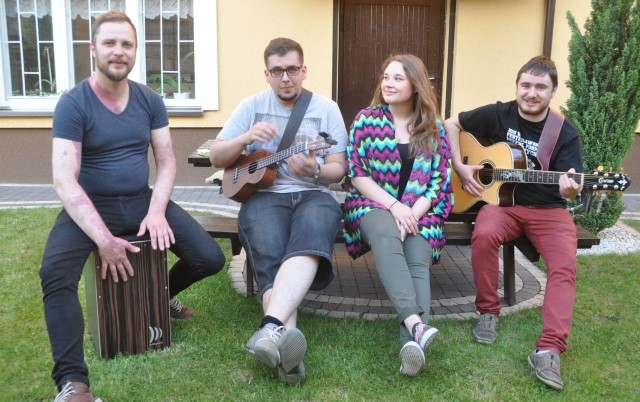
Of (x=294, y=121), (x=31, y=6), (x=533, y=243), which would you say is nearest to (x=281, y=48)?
(x=294, y=121)

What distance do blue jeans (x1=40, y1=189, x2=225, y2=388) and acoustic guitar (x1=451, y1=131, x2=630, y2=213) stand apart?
165cm

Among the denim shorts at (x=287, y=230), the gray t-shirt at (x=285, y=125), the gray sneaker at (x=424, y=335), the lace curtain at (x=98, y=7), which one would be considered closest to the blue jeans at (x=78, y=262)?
the denim shorts at (x=287, y=230)

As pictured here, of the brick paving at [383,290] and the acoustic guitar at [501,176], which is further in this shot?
the brick paving at [383,290]

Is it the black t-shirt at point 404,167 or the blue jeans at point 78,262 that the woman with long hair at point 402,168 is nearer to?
the black t-shirt at point 404,167

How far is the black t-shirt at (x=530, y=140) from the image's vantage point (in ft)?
12.0

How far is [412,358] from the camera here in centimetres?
296

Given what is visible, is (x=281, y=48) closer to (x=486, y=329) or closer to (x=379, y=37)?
(x=486, y=329)

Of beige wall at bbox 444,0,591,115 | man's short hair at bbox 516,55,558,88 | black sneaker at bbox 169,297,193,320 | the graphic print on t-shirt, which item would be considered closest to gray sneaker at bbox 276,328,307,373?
black sneaker at bbox 169,297,193,320

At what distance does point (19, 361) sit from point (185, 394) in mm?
981

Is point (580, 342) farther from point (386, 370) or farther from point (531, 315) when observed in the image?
point (386, 370)

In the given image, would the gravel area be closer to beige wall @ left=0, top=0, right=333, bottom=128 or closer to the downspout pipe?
the downspout pipe

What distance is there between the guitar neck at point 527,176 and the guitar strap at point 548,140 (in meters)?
0.08

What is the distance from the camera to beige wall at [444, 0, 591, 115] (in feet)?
26.3

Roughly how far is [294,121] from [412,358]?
150cm
